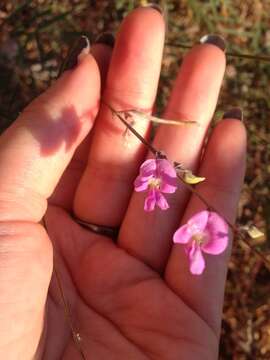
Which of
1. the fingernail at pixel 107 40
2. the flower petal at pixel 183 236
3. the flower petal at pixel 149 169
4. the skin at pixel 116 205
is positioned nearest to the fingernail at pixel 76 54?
the skin at pixel 116 205

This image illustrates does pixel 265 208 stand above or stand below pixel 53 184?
below

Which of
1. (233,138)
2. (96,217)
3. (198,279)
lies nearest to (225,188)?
(233,138)

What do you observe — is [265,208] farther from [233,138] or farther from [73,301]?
[73,301]

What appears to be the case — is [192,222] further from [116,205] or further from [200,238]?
[116,205]

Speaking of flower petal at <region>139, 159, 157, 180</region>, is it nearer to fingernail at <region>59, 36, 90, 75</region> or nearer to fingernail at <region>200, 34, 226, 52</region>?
fingernail at <region>59, 36, 90, 75</region>

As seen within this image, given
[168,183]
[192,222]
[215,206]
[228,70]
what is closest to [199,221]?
[192,222]

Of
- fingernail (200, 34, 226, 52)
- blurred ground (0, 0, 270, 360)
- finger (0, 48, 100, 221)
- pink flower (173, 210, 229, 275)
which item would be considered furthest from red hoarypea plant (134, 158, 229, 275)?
blurred ground (0, 0, 270, 360)
